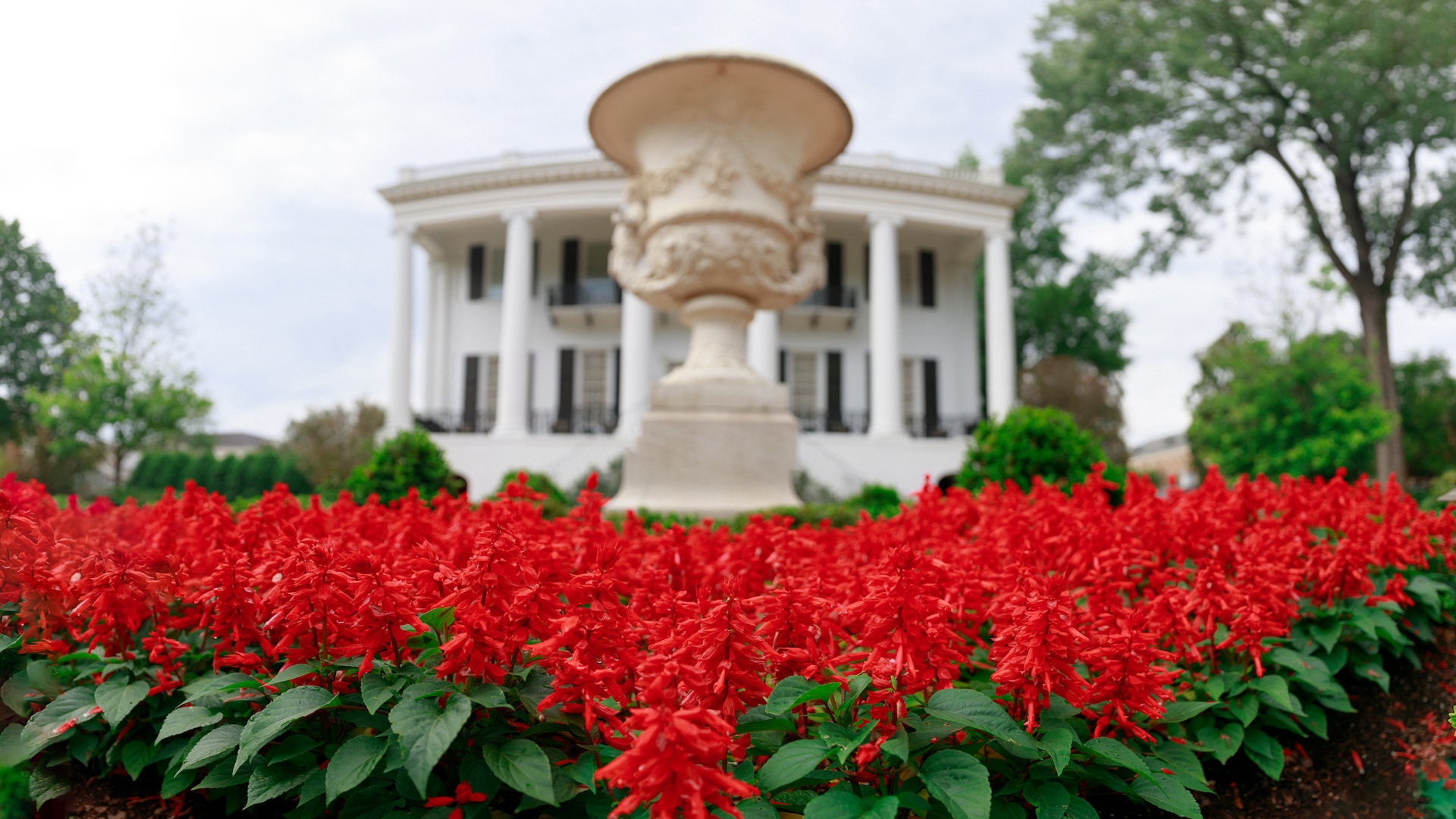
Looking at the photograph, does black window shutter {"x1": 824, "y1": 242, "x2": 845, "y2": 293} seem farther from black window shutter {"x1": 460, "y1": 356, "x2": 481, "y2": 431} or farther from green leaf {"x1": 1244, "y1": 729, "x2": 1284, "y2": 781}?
green leaf {"x1": 1244, "y1": 729, "x2": 1284, "y2": 781}

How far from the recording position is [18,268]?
3578 mm

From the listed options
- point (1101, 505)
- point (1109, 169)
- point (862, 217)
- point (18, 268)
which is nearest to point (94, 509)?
→ point (18, 268)

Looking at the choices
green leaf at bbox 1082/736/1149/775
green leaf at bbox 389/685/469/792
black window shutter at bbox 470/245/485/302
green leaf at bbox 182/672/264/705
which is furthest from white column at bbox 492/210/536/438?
green leaf at bbox 1082/736/1149/775

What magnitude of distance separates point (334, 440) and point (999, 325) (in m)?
18.5

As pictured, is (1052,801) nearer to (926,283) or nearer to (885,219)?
(885,219)

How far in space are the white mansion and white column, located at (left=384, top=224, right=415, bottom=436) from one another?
0.16ft

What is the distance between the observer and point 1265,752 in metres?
2.31

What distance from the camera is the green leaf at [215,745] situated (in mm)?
1639

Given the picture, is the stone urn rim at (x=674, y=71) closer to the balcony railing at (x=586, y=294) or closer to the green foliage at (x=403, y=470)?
the green foliage at (x=403, y=470)

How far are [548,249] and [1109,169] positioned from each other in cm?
1646

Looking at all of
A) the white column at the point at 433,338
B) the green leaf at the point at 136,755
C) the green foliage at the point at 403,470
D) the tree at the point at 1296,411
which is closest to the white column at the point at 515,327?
the white column at the point at 433,338

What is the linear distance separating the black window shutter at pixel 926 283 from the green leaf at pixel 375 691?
27116mm

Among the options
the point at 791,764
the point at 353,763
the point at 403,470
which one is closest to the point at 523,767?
the point at 353,763

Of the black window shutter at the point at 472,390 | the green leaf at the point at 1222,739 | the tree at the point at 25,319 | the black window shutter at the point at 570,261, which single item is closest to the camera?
the green leaf at the point at 1222,739
